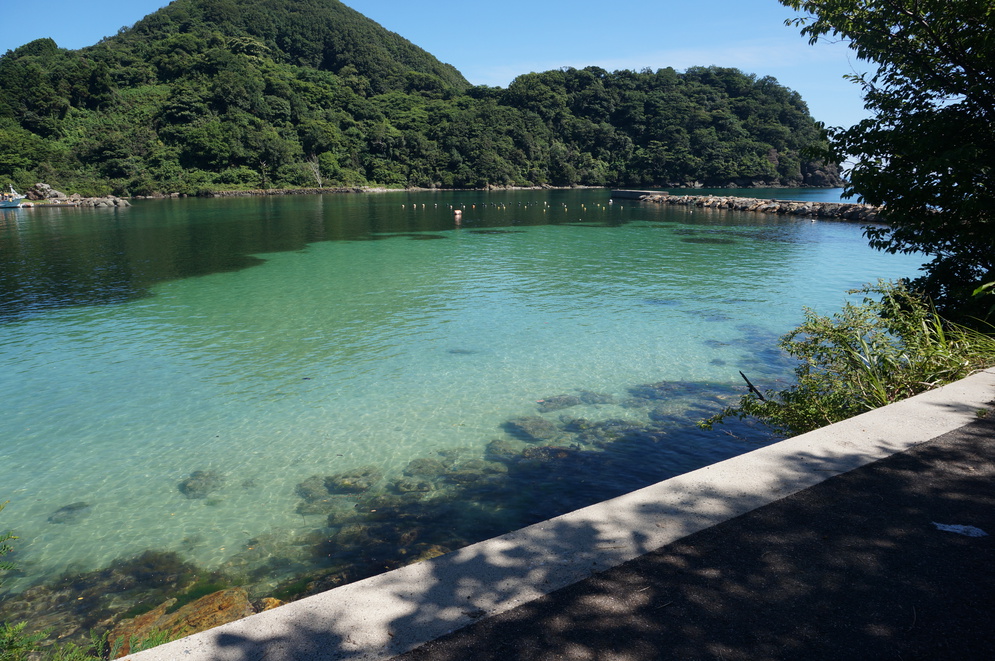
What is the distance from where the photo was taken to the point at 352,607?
123 inches

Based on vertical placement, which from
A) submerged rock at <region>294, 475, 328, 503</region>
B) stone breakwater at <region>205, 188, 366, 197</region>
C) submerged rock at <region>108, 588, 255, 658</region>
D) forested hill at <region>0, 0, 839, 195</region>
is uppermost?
forested hill at <region>0, 0, 839, 195</region>

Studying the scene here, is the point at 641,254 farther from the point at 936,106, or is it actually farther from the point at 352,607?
the point at 352,607

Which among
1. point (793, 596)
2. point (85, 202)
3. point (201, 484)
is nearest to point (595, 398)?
point (201, 484)

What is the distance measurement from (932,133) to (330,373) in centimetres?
1099

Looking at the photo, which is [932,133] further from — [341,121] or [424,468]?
[341,121]

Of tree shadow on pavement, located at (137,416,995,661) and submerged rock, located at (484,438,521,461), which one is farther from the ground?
tree shadow on pavement, located at (137,416,995,661)

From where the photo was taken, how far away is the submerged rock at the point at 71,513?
693 cm

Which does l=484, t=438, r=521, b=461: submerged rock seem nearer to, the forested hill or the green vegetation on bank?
the green vegetation on bank

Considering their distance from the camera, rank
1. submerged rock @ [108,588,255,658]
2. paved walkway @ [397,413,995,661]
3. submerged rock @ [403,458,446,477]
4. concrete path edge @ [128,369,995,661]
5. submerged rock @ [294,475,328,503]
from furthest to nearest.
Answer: submerged rock @ [403,458,446,477], submerged rock @ [294,475,328,503], submerged rock @ [108,588,255,658], concrete path edge @ [128,369,995,661], paved walkway @ [397,413,995,661]

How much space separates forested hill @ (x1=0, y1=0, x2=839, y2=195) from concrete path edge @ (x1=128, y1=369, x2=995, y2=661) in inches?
4143

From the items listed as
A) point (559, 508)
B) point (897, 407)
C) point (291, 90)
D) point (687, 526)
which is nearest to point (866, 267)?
point (897, 407)

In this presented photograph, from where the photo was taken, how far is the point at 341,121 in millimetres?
138250

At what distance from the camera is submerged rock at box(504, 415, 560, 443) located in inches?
346

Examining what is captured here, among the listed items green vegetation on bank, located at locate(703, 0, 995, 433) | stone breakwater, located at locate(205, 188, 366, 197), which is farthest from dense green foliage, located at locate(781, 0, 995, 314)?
stone breakwater, located at locate(205, 188, 366, 197)
